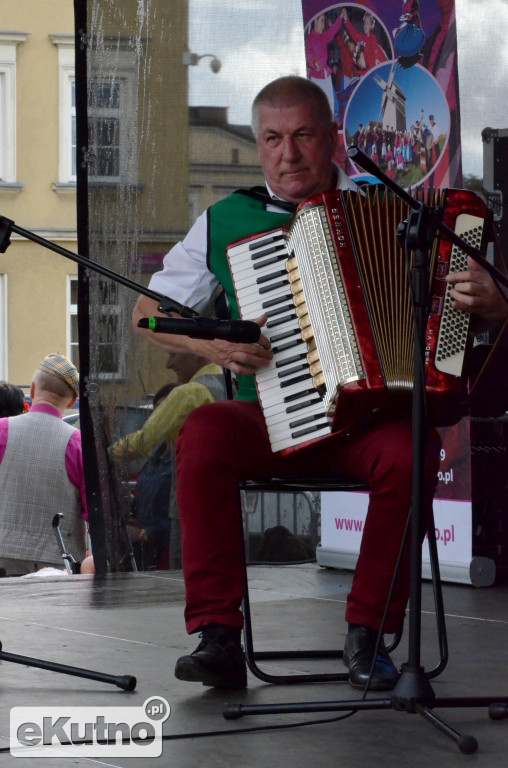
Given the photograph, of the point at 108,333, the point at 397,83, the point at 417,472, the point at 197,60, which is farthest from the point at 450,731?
the point at 197,60

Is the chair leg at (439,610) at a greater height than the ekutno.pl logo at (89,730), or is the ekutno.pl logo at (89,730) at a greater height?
the chair leg at (439,610)

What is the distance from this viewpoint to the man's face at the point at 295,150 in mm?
3229

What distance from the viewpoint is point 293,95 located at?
3.25 meters

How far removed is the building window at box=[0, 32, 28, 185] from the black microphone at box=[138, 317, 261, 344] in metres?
18.5

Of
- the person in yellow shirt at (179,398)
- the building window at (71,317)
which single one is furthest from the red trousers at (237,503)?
the building window at (71,317)

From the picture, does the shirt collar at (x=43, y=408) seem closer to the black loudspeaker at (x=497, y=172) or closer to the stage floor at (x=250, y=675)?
the stage floor at (x=250, y=675)

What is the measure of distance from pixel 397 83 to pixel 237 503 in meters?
2.47

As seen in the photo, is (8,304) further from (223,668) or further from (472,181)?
(223,668)

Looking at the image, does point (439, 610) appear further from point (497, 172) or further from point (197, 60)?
point (197, 60)

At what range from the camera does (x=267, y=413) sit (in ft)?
9.57

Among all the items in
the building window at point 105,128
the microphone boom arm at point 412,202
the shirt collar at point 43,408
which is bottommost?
the shirt collar at point 43,408

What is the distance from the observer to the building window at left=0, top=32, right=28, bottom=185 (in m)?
20.4

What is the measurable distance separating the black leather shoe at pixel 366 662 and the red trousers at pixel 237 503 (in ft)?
0.11

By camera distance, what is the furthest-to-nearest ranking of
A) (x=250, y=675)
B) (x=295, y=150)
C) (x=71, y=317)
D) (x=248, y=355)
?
(x=71, y=317)
(x=295, y=150)
(x=250, y=675)
(x=248, y=355)
